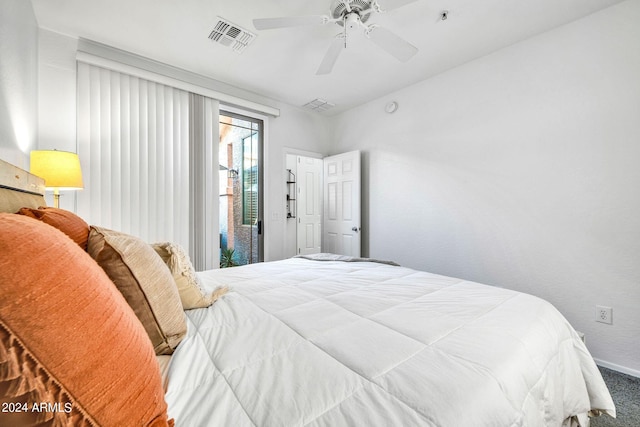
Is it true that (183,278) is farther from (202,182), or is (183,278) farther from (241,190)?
(241,190)

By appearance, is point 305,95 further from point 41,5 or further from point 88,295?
point 88,295

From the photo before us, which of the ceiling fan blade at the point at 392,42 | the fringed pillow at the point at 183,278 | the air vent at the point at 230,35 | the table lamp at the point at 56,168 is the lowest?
the fringed pillow at the point at 183,278

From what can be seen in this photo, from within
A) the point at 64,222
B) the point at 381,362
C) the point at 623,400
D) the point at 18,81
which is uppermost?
the point at 18,81

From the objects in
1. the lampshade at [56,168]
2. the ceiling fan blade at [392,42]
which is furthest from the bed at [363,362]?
the ceiling fan blade at [392,42]

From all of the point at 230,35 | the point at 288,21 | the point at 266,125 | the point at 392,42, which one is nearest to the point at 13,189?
the point at 288,21

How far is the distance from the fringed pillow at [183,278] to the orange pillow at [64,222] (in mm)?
352

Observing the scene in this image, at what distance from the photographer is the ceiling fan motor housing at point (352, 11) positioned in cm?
183

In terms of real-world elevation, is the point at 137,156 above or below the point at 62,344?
above

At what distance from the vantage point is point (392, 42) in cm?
198

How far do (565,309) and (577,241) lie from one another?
58 cm

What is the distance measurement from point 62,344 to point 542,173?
10.1 ft

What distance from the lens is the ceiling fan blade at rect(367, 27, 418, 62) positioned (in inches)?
74.3

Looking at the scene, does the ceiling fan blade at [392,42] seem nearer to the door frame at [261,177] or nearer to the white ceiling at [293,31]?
the white ceiling at [293,31]

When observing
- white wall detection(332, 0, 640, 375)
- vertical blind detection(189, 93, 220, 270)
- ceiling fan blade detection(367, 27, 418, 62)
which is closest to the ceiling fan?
ceiling fan blade detection(367, 27, 418, 62)
